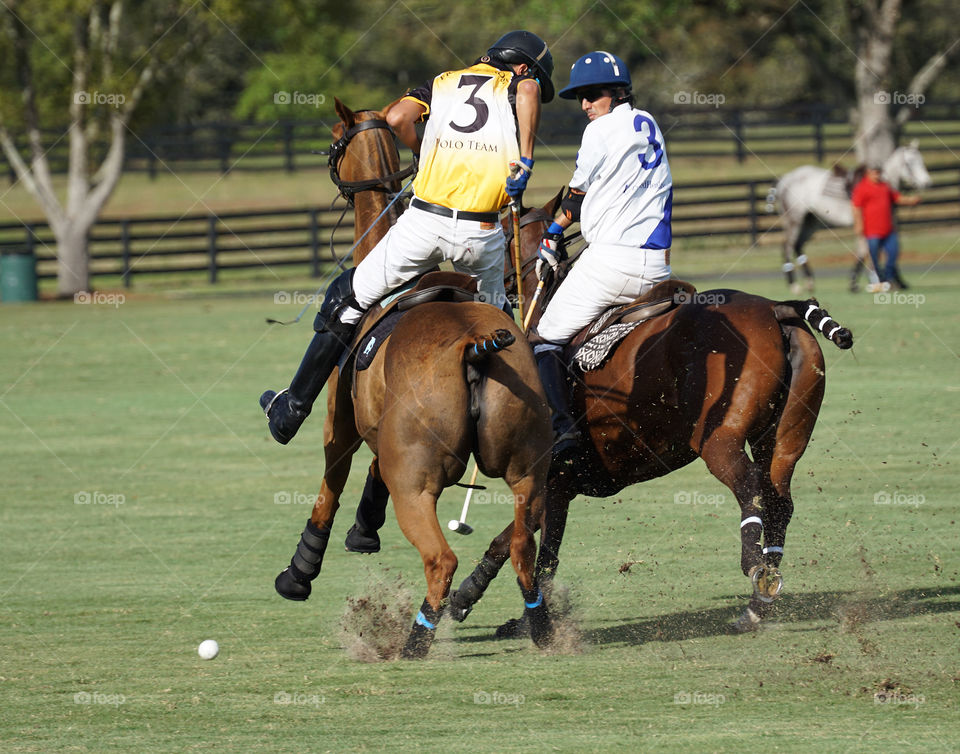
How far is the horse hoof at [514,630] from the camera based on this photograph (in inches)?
272

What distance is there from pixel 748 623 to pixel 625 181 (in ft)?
7.55

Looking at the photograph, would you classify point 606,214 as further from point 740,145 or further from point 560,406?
point 740,145

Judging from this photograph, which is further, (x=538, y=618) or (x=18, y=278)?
(x=18, y=278)

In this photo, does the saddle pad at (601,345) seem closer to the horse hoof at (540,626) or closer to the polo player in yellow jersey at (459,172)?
the polo player in yellow jersey at (459,172)

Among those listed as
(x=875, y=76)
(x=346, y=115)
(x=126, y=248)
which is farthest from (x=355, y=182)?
(x=875, y=76)

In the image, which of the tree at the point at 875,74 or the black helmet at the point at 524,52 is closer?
the black helmet at the point at 524,52

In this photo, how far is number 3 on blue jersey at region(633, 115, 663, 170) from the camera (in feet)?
23.4

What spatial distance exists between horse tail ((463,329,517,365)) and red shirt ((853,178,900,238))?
16965 millimetres

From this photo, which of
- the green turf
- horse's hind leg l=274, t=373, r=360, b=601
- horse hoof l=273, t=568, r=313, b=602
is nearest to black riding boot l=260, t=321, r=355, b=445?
horse's hind leg l=274, t=373, r=360, b=601

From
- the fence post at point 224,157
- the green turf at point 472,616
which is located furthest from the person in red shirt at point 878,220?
the fence post at point 224,157

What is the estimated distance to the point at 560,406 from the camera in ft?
23.5

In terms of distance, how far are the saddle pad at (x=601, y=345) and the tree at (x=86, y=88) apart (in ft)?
64.7

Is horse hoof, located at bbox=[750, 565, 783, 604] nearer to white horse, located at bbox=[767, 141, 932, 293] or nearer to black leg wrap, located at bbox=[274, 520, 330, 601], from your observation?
black leg wrap, located at bbox=[274, 520, 330, 601]

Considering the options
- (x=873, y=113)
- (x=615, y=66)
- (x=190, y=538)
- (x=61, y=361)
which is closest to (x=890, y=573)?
(x=615, y=66)
